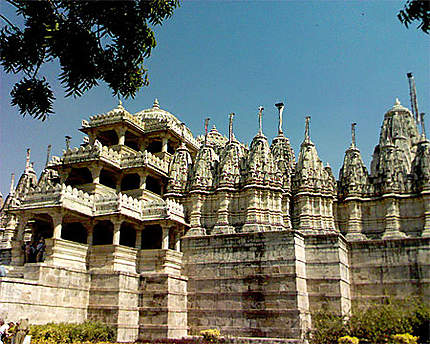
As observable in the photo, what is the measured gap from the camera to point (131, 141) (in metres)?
38.7

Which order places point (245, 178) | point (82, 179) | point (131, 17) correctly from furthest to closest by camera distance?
point (82, 179) < point (245, 178) < point (131, 17)

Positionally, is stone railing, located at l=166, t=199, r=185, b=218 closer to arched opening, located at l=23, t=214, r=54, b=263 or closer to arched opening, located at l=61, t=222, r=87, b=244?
arched opening, located at l=61, t=222, r=87, b=244

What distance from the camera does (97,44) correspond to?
10227mm

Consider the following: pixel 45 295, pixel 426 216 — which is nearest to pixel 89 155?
pixel 45 295

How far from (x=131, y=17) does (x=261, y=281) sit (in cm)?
2099

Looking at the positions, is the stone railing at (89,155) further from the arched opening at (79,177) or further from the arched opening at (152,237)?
the arched opening at (152,237)

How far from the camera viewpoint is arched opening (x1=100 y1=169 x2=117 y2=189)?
3512 centimetres

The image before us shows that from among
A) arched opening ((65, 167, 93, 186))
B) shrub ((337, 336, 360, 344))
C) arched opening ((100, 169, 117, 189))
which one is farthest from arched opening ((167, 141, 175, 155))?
shrub ((337, 336, 360, 344))

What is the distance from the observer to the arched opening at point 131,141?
125 feet

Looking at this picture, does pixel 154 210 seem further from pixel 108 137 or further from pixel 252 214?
pixel 108 137

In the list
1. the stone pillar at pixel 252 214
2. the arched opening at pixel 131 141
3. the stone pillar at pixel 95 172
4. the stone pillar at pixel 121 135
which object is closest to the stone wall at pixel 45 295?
the stone pillar at pixel 95 172

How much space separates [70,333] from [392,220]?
812 inches

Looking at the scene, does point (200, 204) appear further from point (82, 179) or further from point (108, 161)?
point (82, 179)

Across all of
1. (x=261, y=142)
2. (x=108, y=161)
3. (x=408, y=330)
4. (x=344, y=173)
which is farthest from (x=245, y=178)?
(x=408, y=330)
